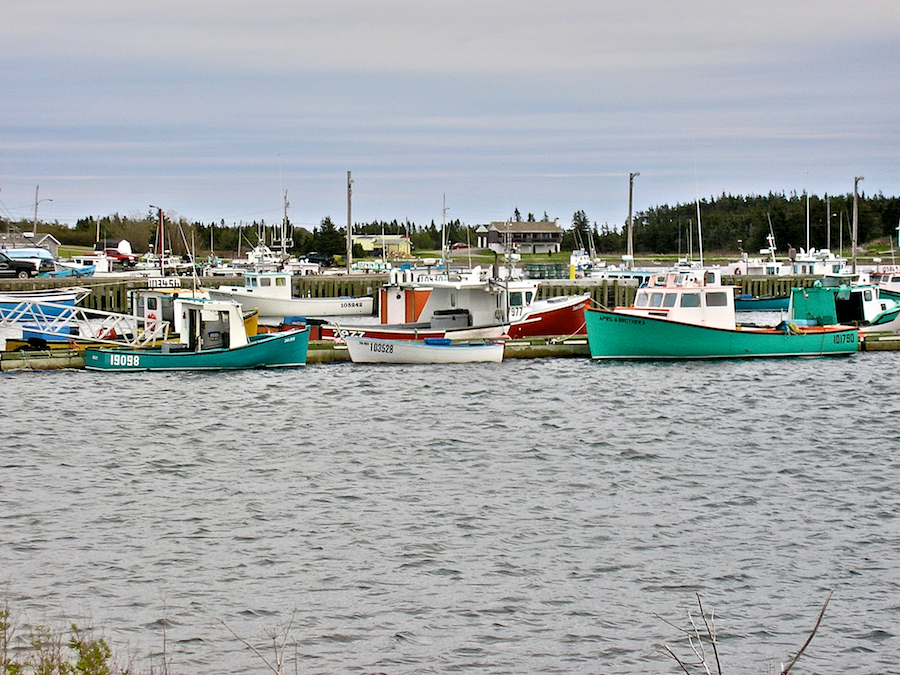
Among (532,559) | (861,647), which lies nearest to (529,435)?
(532,559)

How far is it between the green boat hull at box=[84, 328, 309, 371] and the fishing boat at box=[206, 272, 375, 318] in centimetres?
2820

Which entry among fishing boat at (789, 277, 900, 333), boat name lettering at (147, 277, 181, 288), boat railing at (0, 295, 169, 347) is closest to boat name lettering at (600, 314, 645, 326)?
fishing boat at (789, 277, 900, 333)

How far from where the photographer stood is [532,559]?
56.5 feet

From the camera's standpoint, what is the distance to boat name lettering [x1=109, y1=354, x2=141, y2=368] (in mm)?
37625

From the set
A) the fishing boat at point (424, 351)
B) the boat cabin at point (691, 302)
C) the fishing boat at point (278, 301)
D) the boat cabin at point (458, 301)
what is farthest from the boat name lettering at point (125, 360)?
the fishing boat at point (278, 301)

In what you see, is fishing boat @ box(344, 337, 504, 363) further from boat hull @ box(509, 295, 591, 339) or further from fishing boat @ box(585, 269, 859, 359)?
boat hull @ box(509, 295, 591, 339)

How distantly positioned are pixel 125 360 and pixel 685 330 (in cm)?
1963

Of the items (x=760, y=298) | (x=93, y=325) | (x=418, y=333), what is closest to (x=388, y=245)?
(x=760, y=298)

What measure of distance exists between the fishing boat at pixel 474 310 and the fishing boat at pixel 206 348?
198 inches

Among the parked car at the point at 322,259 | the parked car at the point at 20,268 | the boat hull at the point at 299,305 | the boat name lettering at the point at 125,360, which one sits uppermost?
the parked car at the point at 322,259

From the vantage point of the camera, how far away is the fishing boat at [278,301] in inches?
2689

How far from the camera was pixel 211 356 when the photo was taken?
37.6 m

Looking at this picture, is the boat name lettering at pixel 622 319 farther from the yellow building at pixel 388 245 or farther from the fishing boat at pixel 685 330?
the yellow building at pixel 388 245

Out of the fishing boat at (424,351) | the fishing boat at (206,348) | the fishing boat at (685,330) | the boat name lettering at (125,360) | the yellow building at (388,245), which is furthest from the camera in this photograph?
the yellow building at (388,245)
